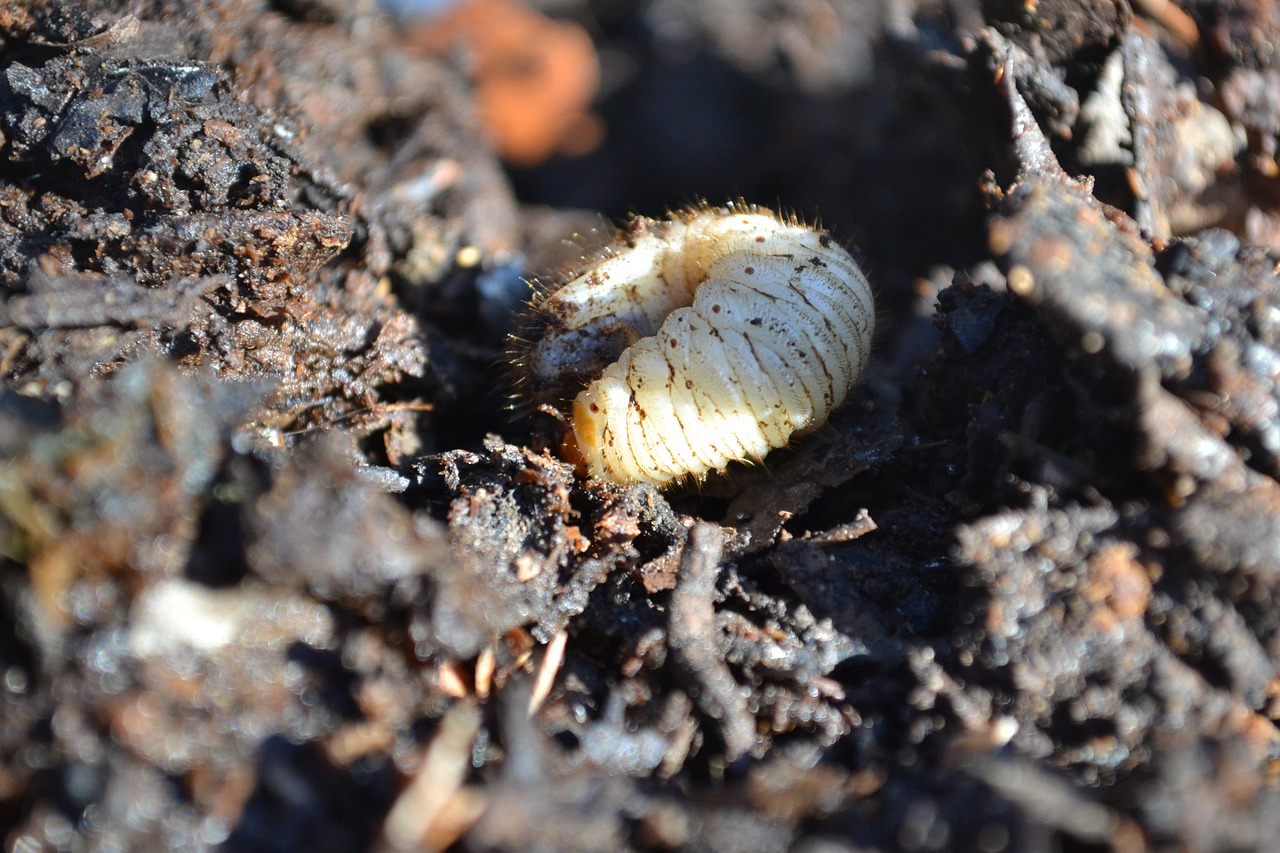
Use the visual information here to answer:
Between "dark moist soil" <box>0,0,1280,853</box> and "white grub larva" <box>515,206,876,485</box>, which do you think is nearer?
"dark moist soil" <box>0,0,1280,853</box>

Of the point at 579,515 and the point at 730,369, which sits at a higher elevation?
the point at 730,369

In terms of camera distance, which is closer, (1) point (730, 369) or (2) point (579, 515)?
(2) point (579, 515)

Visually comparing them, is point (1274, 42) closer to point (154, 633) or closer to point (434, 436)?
point (434, 436)

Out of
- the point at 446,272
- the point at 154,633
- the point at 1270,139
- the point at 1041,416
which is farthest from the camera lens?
the point at 446,272

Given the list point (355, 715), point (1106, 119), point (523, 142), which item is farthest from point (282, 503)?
point (523, 142)
